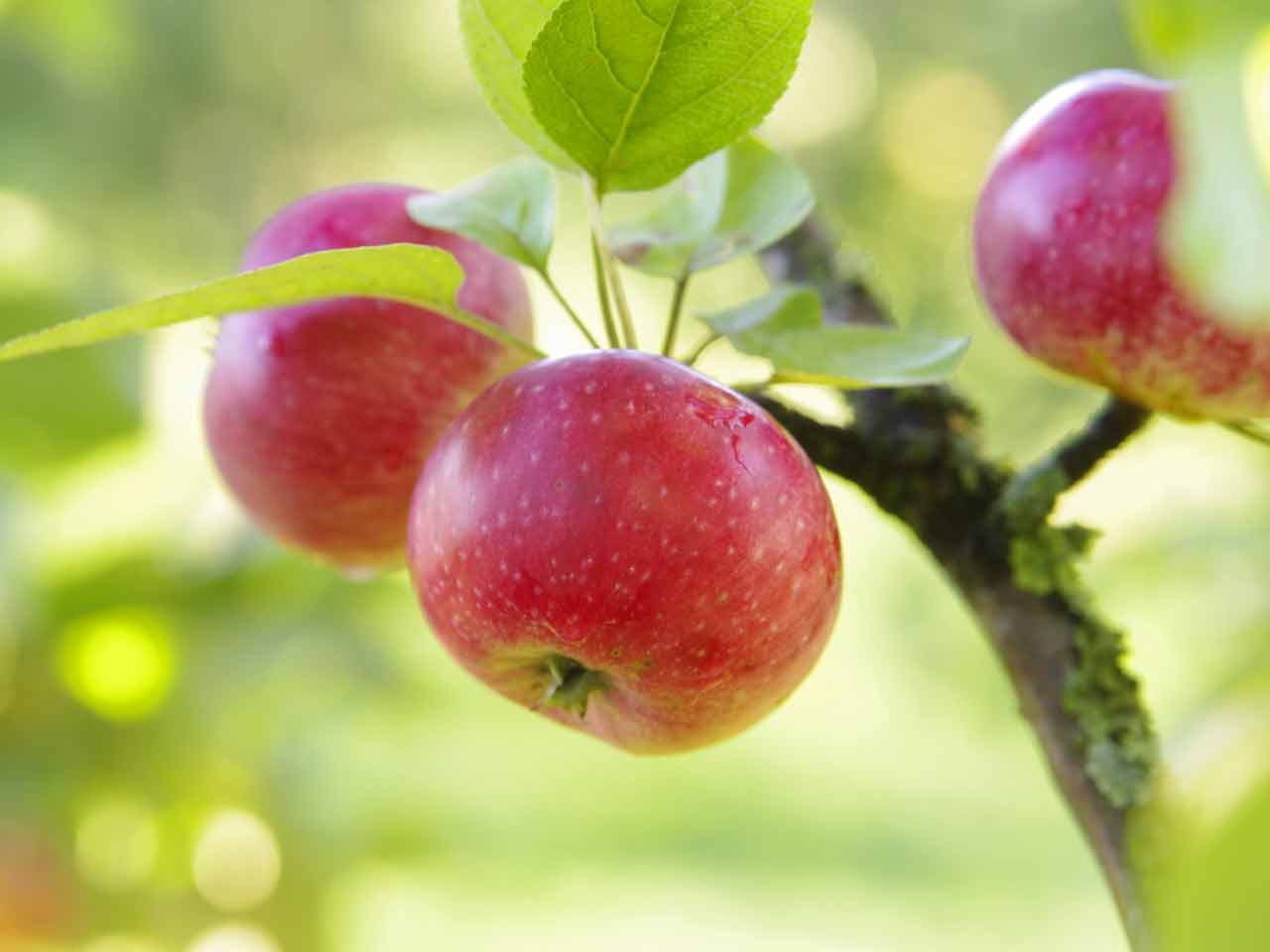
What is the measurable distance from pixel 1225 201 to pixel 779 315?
262 mm

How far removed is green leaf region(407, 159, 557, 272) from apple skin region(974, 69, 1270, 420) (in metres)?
0.14

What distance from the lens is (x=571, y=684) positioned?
37 cm

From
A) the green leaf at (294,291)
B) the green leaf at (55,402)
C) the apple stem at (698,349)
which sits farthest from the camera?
the green leaf at (55,402)

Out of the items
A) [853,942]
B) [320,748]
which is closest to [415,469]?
[320,748]

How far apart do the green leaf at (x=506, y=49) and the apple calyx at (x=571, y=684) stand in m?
0.14

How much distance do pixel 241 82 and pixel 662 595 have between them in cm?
283

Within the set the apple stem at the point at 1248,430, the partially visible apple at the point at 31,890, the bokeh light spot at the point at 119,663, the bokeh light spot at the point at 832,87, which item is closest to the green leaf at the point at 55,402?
the bokeh light spot at the point at 119,663

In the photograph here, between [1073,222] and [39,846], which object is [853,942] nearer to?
[39,846]

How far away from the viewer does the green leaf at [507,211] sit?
396 millimetres

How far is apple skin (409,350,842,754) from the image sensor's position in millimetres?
→ 327

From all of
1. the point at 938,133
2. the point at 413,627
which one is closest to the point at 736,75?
the point at 413,627

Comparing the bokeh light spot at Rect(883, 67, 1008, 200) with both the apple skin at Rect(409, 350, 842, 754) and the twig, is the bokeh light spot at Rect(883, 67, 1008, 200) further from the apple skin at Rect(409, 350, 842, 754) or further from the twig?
the apple skin at Rect(409, 350, 842, 754)

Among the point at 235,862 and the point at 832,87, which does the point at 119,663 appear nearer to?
the point at 235,862

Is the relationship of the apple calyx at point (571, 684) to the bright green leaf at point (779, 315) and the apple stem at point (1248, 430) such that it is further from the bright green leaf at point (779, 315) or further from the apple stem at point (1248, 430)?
the apple stem at point (1248, 430)
